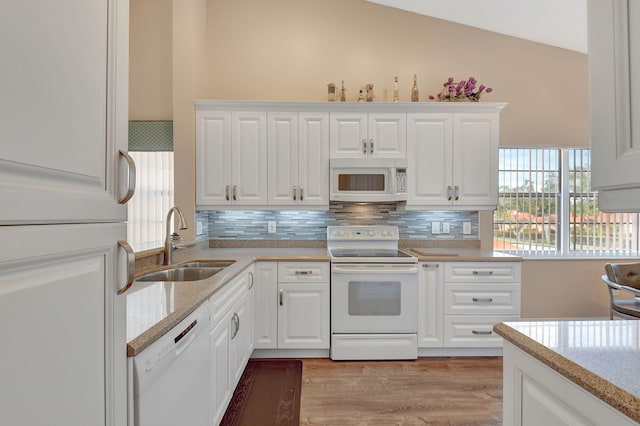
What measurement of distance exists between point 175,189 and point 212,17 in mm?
1863

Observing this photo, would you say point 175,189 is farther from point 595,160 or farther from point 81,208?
point 595,160

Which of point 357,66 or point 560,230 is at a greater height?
point 357,66

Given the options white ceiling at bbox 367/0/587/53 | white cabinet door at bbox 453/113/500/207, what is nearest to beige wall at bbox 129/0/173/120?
white ceiling at bbox 367/0/587/53

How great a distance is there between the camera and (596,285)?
350 cm

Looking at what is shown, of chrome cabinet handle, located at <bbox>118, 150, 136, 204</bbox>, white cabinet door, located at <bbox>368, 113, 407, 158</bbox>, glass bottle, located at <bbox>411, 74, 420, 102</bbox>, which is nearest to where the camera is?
chrome cabinet handle, located at <bbox>118, 150, 136, 204</bbox>

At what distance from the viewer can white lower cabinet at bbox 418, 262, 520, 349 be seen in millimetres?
2830

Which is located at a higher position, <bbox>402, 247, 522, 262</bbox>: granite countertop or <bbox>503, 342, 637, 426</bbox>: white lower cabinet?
<bbox>402, 247, 522, 262</bbox>: granite countertop

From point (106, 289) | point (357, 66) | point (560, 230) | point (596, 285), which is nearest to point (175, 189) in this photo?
point (357, 66)

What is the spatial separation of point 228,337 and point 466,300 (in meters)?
2.03

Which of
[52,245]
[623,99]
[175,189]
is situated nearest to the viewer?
[52,245]

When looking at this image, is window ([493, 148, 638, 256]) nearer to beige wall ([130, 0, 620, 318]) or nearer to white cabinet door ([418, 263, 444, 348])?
beige wall ([130, 0, 620, 318])

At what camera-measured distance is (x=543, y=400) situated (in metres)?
0.88

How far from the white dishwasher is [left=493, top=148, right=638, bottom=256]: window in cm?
317

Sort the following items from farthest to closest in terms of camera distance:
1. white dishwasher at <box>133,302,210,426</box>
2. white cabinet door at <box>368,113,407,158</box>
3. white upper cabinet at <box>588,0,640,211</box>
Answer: white cabinet door at <box>368,113,407,158</box> → white dishwasher at <box>133,302,210,426</box> → white upper cabinet at <box>588,0,640,211</box>
